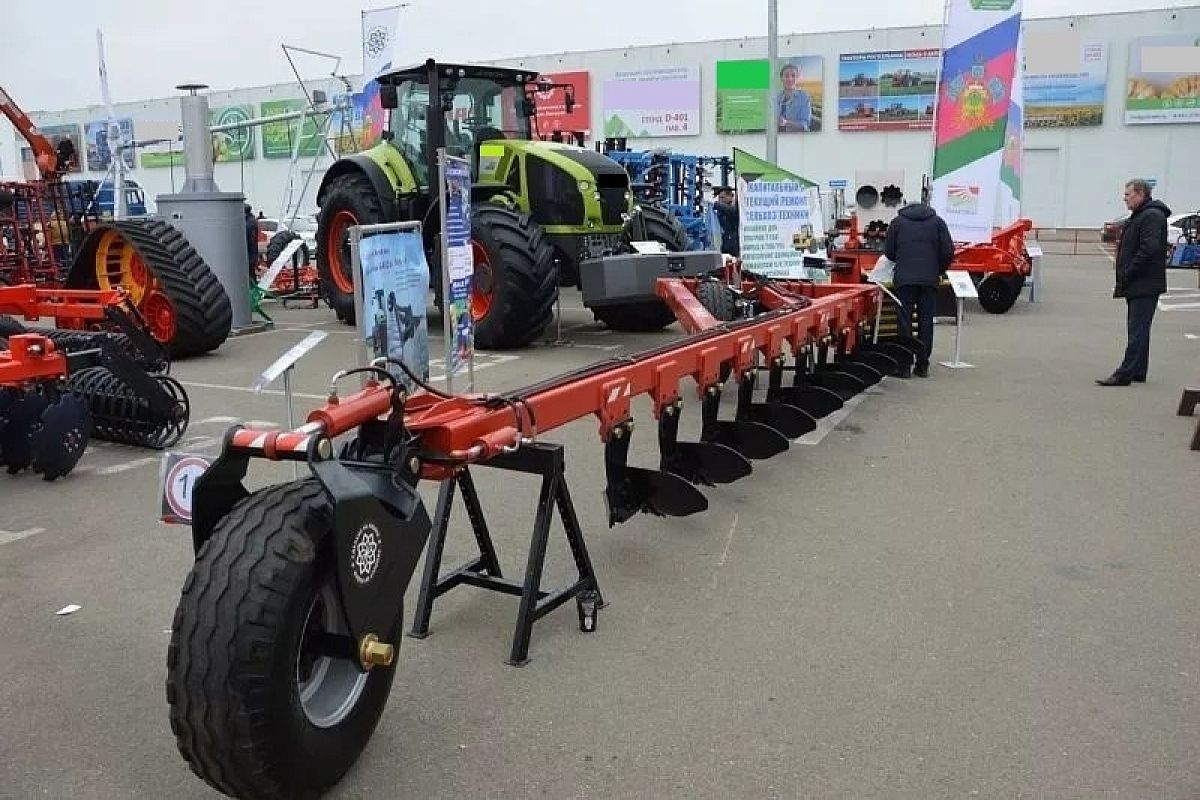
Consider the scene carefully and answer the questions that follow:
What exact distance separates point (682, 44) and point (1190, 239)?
19.3 m

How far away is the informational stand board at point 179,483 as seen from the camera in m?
2.95

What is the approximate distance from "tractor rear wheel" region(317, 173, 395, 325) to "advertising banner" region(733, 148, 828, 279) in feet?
14.0

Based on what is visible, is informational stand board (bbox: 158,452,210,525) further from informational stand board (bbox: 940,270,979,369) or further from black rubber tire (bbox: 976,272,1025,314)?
black rubber tire (bbox: 976,272,1025,314)

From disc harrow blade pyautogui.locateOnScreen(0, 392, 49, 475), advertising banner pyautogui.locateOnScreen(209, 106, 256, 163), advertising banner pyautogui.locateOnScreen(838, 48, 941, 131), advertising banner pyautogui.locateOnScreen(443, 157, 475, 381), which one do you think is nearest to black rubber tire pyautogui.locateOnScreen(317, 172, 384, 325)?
advertising banner pyautogui.locateOnScreen(443, 157, 475, 381)

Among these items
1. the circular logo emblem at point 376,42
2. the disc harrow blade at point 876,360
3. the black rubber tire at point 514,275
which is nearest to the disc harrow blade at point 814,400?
the disc harrow blade at point 876,360

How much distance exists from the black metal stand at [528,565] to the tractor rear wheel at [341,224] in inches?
286

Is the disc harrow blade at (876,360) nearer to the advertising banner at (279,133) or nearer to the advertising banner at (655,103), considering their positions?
the advertising banner at (655,103)

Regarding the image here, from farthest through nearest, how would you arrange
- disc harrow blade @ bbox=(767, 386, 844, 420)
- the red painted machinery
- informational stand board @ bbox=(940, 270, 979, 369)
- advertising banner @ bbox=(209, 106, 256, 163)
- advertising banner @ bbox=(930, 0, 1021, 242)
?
advertising banner @ bbox=(209, 106, 256, 163) → the red painted machinery → advertising banner @ bbox=(930, 0, 1021, 242) → informational stand board @ bbox=(940, 270, 979, 369) → disc harrow blade @ bbox=(767, 386, 844, 420)

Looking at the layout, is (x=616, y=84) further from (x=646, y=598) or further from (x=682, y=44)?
(x=646, y=598)

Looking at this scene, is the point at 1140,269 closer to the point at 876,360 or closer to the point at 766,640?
the point at 876,360

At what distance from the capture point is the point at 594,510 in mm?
5270

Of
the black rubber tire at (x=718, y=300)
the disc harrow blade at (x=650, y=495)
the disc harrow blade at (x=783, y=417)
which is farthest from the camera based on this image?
the black rubber tire at (x=718, y=300)

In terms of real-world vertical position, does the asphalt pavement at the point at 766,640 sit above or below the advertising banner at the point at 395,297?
below

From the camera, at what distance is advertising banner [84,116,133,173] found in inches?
1756
